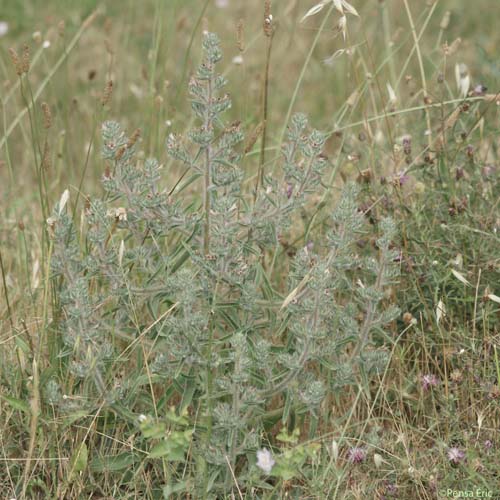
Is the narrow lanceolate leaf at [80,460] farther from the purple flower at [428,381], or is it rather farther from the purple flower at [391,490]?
the purple flower at [428,381]

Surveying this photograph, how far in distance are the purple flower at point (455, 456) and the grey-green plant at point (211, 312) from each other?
0.89ft

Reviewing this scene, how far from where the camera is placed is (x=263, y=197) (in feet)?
7.46

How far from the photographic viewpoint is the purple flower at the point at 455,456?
2.12 meters

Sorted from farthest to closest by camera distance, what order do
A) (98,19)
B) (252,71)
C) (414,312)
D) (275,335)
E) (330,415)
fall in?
(98,19) → (252,71) → (414,312) → (330,415) → (275,335)

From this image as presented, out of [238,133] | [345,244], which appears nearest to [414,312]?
[345,244]

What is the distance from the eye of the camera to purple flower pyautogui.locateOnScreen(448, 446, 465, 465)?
212 centimetres

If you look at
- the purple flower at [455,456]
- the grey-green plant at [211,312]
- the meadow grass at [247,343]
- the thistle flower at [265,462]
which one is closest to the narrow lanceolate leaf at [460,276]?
the meadow grass at [247,343]

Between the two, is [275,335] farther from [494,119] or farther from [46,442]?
[494,119]

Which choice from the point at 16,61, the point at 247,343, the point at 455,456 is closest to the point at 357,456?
the point at 455,456

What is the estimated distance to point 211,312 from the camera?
209 cm

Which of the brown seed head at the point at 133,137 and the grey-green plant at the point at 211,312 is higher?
the brown seed head at the point at 133,137

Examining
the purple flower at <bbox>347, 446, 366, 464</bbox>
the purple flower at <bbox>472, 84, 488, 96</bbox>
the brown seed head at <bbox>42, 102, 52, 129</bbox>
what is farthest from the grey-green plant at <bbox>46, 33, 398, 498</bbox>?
the purple flower at <bbox>472, 84, 488, 96</bbox>

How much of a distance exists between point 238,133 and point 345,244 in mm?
376

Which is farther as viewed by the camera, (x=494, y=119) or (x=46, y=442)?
(x=494, y=119)
